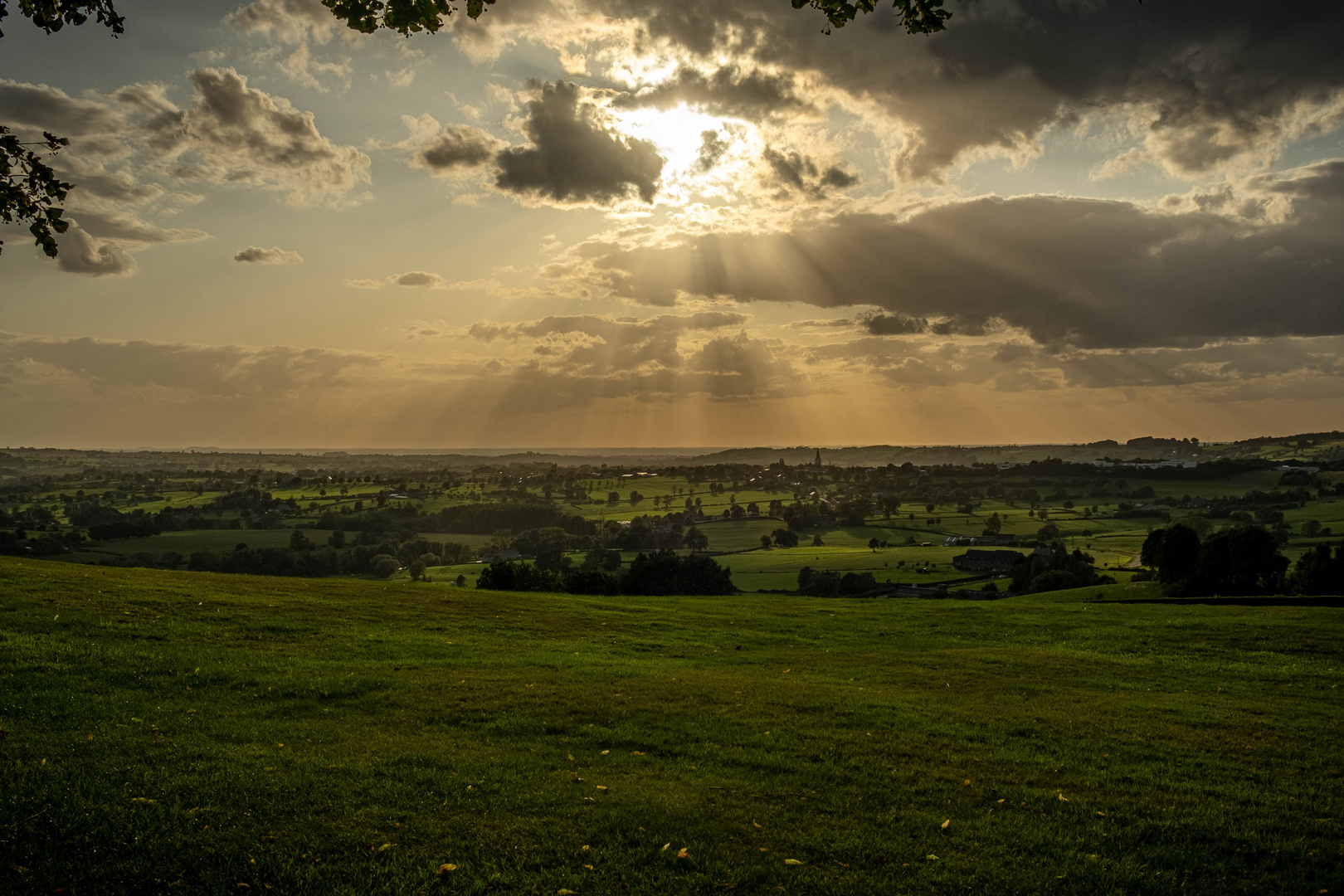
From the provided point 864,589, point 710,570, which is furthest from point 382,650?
point 864,589

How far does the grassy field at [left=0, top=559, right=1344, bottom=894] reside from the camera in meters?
8.96

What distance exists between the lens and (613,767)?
1266cm

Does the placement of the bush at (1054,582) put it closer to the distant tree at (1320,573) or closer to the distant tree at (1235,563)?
the distant tree at (1235,563)

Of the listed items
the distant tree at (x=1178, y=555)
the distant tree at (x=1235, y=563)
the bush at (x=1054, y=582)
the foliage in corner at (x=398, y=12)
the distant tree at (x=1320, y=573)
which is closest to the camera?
the foliage in corner at (x=398, y=12)

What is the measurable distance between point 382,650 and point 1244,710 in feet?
77.7

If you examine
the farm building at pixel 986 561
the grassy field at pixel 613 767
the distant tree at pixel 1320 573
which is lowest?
the farm building at pixel 986 561

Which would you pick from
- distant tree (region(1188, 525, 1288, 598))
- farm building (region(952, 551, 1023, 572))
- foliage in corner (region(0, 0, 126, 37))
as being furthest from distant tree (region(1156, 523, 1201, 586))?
foliage in corner (region(0, 0, 126, 37))

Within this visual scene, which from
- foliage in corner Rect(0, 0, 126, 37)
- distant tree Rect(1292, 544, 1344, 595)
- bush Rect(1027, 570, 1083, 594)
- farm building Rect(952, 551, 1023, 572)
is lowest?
farm building Rect(952, 551, 1023, 572)

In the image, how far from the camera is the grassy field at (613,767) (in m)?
8.96

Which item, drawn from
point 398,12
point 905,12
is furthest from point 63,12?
point 905,12

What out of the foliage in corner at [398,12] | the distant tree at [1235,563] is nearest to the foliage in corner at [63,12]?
the foliage in corner at [398,12]

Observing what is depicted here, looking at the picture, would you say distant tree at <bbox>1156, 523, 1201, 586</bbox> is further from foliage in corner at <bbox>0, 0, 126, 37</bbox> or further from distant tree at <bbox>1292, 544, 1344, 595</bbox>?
foliage in corner at <bbox>0, 0, 126, 37</bbox>

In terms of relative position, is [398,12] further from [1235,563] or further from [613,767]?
[1235,563]

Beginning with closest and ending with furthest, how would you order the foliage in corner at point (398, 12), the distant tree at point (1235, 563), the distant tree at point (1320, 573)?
the foliage in corner at point (398, 12) → the distant tree at point (1320, 573) → the distant tree at point (1235, 563)
